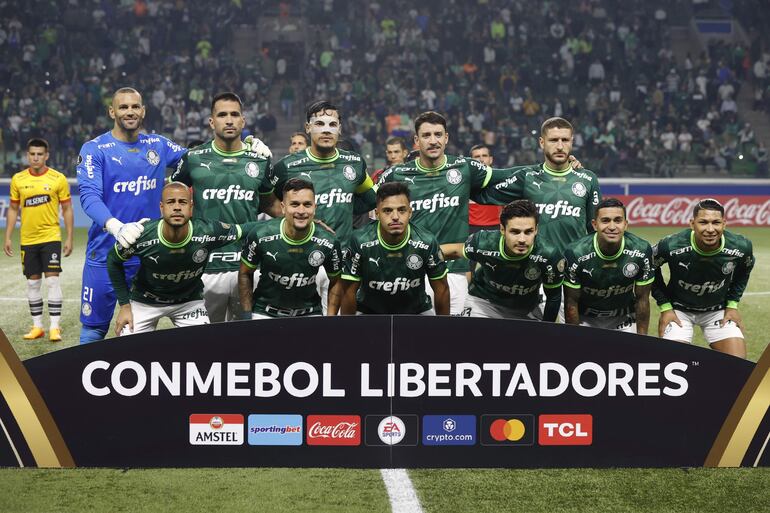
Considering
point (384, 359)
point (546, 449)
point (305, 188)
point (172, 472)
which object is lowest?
point (172, 472)

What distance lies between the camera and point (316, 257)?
→ 6.46m

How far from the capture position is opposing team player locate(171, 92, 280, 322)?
7.00 metres

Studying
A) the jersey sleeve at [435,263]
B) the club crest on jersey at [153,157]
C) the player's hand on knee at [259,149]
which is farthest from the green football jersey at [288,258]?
the club crest on jersey at [153,157]

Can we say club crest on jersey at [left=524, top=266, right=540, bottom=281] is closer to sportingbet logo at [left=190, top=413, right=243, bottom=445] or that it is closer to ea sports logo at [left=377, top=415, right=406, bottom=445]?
ea sports logo at [left=377, top=415, right=406, bottom=445]

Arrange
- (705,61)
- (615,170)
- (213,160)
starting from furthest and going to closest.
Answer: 1. (705,61)
2. (615,170)
3. (213,160)

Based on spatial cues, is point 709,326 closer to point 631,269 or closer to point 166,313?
point 631,269

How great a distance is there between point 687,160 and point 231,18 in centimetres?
1423

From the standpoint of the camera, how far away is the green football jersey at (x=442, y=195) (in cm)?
725

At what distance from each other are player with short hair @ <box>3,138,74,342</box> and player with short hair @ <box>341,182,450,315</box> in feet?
16.2

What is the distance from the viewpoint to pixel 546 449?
5031 mm

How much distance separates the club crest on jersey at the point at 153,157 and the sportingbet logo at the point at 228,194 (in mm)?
481

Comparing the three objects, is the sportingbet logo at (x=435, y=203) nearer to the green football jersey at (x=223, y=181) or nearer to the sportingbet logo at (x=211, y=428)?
the green football jersey at (x=223, y=181)

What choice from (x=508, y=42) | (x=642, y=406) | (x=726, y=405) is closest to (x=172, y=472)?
(x=642, y=406)

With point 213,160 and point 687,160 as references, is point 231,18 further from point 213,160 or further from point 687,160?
point 213,160
